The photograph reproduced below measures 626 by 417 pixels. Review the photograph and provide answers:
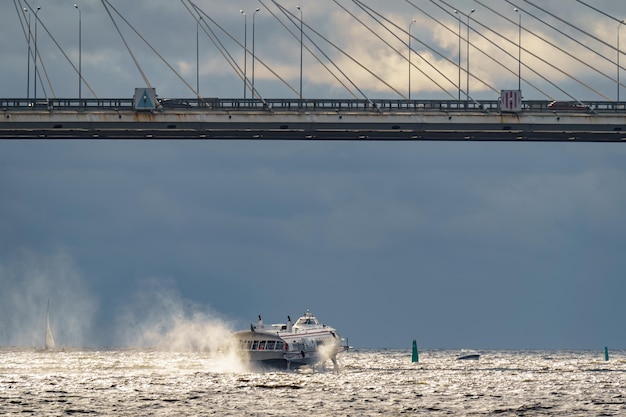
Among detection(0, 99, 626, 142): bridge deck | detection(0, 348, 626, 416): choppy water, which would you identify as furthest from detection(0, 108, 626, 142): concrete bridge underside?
detection(0, 348, 626, 416): choppy water

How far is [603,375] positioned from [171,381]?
3861 cm

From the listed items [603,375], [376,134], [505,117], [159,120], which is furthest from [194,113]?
[603,375]

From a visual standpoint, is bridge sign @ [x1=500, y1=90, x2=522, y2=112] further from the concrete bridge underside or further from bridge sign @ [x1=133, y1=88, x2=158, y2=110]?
bridge sign @ [x1=133, y1=88, x2=158, y2=110]

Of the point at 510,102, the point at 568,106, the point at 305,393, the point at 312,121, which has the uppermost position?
the point at 510,102

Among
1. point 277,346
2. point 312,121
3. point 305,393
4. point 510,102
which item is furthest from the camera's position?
point 277,346

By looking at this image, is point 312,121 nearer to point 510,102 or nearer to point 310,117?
point 310,117

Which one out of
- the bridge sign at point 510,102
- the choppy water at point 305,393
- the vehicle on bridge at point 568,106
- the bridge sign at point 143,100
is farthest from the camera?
the bridge sign at point 510,102

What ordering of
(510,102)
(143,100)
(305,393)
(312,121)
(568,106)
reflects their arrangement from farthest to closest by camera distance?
(568,106) < (312,121) < (510,102) < (143,100) < (305,393)

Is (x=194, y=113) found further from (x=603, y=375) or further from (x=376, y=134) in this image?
(x=603, y=375)

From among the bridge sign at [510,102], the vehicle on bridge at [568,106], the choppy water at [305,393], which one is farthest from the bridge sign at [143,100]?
the vehicle on bridge at [568,106]

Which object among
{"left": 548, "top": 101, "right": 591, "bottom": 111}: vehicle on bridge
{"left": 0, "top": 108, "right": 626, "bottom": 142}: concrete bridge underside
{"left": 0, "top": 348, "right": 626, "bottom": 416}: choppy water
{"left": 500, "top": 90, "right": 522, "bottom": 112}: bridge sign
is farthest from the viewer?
{"left": 500, "top": 90, "right": 522, "bottom": 112}: bridge sign

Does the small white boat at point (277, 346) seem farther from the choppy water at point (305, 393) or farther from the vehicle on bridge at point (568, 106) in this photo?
the vehicle on bridge at point (568, 106)

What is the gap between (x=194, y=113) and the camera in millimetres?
98750

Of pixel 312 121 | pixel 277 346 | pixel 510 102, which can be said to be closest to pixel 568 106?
pixel 510 102
